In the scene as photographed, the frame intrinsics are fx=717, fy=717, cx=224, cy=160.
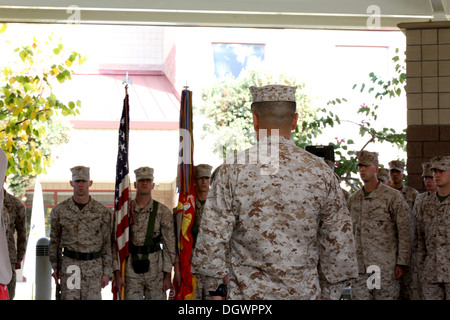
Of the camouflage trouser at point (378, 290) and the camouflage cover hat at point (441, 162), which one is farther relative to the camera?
the camouflage trouser at point (378, 290)

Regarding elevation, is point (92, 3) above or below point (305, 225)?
above

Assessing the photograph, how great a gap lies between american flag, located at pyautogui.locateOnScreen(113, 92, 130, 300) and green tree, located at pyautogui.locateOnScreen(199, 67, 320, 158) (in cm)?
683

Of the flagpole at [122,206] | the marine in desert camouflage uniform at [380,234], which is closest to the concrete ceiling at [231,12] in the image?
the flagpole at [122,206]

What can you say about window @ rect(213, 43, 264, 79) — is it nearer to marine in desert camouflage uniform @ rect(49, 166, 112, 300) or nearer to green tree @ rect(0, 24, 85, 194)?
green tree @ rect(0, 24, 85, 194)

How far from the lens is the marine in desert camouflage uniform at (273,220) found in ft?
10.4

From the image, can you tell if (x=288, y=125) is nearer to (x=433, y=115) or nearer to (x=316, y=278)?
(x=316, y=278)

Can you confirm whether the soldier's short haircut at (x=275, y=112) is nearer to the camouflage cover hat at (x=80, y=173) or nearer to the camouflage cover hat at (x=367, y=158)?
the camouflage cover hat at (x=367, y=158)

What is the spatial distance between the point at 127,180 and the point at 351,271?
4042mm

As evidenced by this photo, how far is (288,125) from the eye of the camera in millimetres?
3230

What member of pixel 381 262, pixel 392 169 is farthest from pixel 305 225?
pixel 392 169

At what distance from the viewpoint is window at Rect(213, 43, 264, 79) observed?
56.1 feet

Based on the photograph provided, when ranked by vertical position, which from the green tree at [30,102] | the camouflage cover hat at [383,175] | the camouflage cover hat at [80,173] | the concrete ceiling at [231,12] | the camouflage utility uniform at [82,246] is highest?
the concrete ceiling at [231,12]

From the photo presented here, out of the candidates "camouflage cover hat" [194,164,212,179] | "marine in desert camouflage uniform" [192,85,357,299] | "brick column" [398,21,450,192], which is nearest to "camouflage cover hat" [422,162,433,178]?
"brick column" [398,21,450,192]

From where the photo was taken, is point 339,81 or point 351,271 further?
point 339,81
